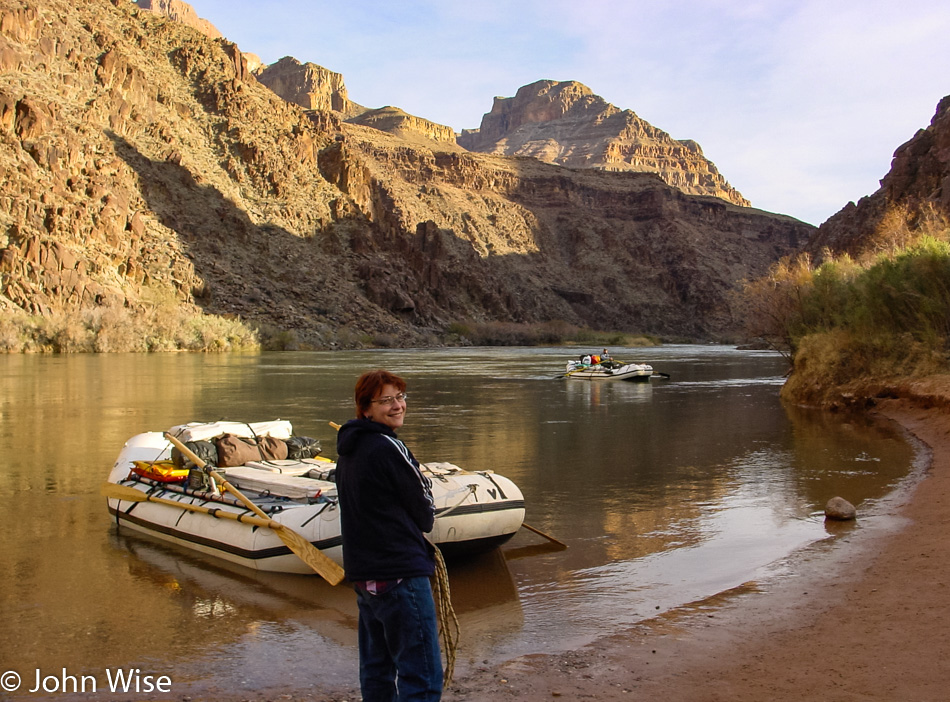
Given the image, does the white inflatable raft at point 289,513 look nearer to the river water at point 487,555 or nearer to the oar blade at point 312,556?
the oar blade at point 312,556

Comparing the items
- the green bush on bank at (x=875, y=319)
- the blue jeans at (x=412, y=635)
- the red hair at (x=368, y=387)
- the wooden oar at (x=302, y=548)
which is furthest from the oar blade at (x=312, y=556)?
the green bush on bank at (x=875, y=319)

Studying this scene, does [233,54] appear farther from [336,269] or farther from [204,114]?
[336,269]

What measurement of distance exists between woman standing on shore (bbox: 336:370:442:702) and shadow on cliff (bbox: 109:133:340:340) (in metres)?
79.5

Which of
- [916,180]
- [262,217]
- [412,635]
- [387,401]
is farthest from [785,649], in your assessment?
[262,217]

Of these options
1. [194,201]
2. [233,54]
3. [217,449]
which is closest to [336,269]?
[194,201]

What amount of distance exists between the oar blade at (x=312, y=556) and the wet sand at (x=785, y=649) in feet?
6.11

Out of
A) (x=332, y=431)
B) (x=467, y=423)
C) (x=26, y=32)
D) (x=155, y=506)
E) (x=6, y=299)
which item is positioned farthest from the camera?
(x=26, y=32)

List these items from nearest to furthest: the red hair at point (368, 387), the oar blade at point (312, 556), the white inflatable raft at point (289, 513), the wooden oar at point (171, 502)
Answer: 1. the red hair at point (368, 387)
2. the oar blade at point (312, 556)
3. the white inflatable raft at point (289, 513)
4. the wooden oar at point (171, 502)

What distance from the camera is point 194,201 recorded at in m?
92.1

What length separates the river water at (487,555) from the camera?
684 cm

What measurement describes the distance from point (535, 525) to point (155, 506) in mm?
4724

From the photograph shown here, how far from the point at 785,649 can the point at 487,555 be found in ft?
12.9

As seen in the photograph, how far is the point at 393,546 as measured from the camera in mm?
4172

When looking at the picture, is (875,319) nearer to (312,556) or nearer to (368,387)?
(312,556)
